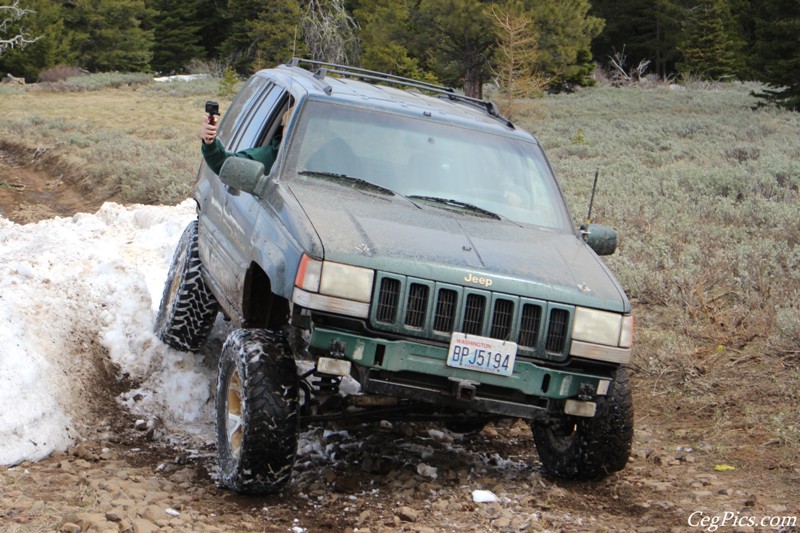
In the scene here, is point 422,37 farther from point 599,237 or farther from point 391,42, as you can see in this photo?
point 599,237

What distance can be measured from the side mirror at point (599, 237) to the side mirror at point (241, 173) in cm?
198

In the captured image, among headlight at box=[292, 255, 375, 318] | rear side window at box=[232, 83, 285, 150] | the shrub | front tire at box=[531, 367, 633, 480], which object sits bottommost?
the shrub

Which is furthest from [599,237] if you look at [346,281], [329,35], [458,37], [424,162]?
[329,35]

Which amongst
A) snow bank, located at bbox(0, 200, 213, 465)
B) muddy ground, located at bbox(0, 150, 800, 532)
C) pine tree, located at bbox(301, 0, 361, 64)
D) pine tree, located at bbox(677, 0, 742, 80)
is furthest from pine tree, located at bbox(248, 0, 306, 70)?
muddy ground, located at bbox(0, 150, 800, 532)

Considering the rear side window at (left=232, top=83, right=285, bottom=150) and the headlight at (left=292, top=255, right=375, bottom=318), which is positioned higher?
the rear side window at (left=232, top=83, right=285, bottom=150)

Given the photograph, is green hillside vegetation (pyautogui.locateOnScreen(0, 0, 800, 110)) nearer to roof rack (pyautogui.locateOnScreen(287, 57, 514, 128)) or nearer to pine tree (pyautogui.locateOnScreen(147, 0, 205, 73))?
pine tree (pyautogui.locateOnScreen(147, 0, 205, 73))

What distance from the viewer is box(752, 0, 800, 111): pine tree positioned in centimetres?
2616

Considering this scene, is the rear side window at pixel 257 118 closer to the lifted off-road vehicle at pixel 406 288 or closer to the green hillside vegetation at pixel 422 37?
the lifted off-road vehicle at pixel 406 288

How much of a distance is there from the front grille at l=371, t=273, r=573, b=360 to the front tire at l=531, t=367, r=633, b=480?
670 millimetres

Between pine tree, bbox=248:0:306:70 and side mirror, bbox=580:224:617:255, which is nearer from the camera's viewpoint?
side mirror, bbox=580:224:617:255

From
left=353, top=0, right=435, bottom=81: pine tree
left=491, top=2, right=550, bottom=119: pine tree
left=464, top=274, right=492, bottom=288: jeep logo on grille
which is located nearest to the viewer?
left=464, top=274, right=492, bottom=288: jeep logo on grille

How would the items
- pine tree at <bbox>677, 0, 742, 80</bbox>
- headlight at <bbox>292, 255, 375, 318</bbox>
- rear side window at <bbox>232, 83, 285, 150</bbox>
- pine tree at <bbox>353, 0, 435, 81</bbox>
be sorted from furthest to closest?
pine tree at <bbox>677, 0, 742, 80</bbox> → pine tree at <bbox>353, 0, 435, 81</bbox> → rear side window at <bbox>232, 83, 285, 150</bbox> → headlight at <bbox>292, 255, 375, 318</bbox>

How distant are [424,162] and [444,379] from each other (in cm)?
158

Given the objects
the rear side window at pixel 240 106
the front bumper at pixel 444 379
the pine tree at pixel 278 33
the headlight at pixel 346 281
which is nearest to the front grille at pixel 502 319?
the front bumper at pixel 444 379
